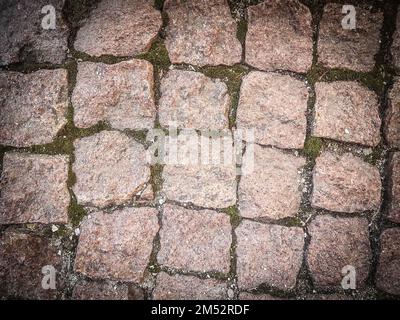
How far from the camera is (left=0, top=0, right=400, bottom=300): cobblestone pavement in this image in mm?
1762

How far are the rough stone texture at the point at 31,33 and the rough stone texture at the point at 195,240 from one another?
3.65ft

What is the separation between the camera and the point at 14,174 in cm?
181

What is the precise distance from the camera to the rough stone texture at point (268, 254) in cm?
175

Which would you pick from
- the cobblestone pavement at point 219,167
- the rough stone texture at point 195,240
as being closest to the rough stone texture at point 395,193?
the cobblestone pavement at point 219,167

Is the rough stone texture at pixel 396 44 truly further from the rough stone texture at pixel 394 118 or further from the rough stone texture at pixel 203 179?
the rough stone texture at pixel 203 179

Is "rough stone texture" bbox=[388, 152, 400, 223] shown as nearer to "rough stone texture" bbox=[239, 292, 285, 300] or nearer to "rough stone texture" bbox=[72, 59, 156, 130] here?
"rough stone texture" bbox=[239, 292, 285, 300]

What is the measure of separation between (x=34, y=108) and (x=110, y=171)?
1.85 feet

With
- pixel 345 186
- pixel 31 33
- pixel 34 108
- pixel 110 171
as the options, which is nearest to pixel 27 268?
pixel 110 171

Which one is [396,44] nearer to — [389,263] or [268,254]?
[389,263]

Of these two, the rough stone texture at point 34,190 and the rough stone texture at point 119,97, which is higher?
the rough stone texture at point 119,97

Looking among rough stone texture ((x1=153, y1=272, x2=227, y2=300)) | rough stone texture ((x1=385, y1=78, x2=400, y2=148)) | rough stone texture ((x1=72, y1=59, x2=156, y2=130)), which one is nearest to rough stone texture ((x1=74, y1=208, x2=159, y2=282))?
rough stone texture ((x1=153, y1=272, x2=227, y2=300))

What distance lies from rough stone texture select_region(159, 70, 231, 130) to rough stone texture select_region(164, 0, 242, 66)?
4.6 inches
